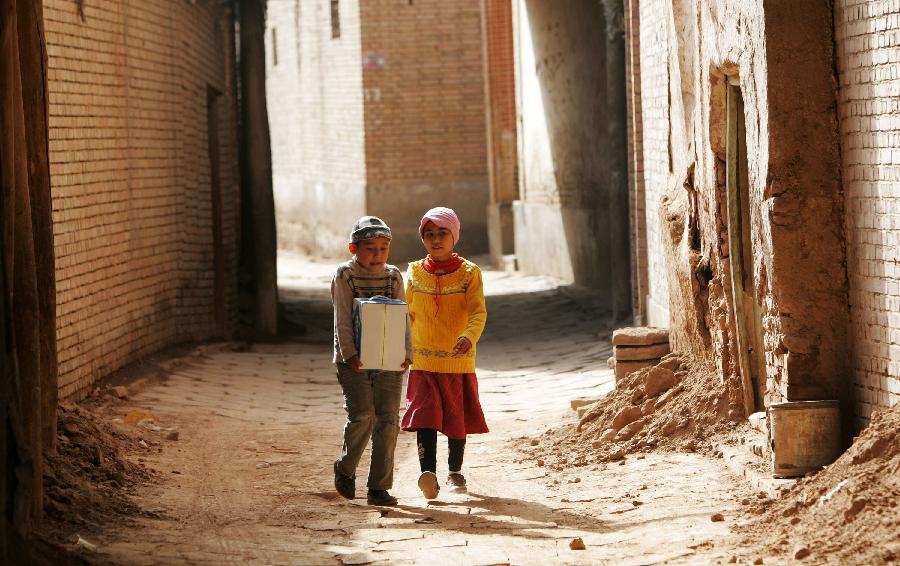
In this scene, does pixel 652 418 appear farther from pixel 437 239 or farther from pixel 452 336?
pixel 437 239

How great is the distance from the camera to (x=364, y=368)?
6.50 m

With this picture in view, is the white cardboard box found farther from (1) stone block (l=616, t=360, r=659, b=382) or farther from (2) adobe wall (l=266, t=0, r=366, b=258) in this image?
(2) adobe wall (l=266, t=0, r=366, b=258)

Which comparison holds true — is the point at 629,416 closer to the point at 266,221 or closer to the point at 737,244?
the point at 737,244

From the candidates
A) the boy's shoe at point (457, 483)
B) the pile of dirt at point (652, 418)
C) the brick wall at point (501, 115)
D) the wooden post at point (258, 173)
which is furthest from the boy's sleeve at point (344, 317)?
the brick wall at point (501, 115)

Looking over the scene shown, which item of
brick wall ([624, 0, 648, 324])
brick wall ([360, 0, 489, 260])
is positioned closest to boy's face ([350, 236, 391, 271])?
brick wall ([624, 0, 648, 324])

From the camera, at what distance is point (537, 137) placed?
758 inches

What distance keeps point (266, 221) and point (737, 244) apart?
8.60 metres

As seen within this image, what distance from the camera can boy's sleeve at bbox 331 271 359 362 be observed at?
6547 mm

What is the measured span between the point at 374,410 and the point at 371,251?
2.61 ft

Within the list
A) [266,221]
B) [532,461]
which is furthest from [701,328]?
[266,221]

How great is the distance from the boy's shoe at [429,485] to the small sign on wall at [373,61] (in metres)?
16.9

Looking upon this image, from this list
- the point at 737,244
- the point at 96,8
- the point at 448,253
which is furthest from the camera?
the point at 96,8

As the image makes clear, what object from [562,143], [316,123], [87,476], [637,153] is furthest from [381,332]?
[316,123]

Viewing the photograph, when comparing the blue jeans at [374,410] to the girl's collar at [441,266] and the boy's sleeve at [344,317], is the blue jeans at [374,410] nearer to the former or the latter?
the boy's sleeve at [344,317]
